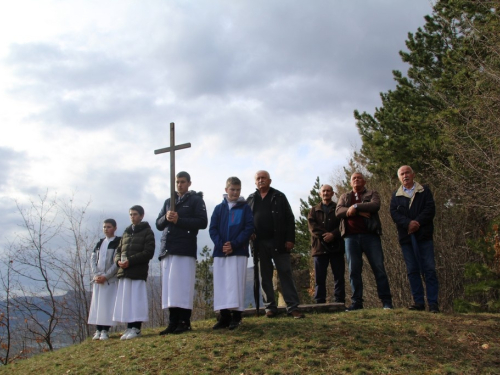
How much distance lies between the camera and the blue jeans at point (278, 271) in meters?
7.00

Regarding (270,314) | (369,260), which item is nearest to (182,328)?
(270,314)

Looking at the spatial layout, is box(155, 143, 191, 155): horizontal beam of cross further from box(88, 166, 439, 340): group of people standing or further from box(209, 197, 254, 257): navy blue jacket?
box(209, 197, 254, 257): navy blue jacket

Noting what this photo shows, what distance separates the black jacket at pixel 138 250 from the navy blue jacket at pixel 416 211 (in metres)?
4.01

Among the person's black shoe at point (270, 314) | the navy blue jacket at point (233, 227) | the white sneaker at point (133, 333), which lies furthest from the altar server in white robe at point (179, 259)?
the person's black shoe at point (270, 314)

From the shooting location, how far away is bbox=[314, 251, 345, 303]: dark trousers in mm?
8016

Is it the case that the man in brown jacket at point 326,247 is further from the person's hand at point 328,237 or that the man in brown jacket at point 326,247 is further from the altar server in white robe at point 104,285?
the altar server in white robe at point 104,285

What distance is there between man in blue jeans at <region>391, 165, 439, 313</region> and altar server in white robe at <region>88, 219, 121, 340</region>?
16.0 ft

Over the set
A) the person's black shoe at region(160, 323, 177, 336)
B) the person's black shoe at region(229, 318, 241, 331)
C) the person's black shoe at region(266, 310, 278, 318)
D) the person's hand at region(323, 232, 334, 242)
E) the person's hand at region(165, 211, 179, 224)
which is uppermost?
the person's hand at region(165, 211, 179, 224)

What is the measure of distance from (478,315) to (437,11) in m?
13.8

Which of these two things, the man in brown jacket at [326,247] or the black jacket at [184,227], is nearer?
the black jacket at [184,227]

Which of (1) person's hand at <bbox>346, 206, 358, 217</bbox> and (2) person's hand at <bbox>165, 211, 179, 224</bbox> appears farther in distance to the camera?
(1) person's hand at <bbox>346, 206, 358, 217</bbox>

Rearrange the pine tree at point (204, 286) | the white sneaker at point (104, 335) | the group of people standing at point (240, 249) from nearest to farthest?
the group of people standing at point (240, 249) → the white sneaker at point (104, 335) → the pine tree at point (204, 286)

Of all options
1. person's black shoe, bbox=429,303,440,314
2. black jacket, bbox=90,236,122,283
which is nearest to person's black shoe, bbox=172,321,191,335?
black jacket, bbox=90,236,122,283

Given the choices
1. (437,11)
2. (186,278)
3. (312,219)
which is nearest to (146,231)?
(186,278)
